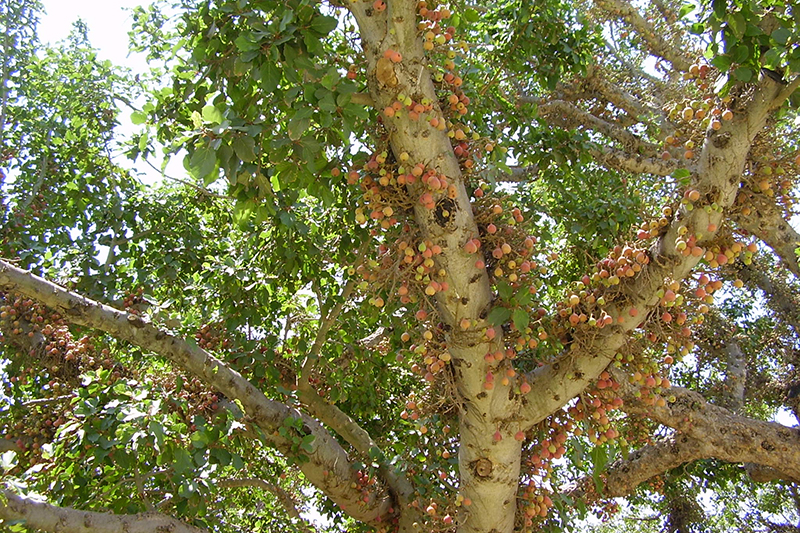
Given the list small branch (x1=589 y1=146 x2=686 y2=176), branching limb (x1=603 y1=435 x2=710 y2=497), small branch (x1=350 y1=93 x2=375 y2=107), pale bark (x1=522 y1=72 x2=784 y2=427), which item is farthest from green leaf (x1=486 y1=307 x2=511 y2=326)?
small branch (x1=589 y1=146 x2=686 y2=176)

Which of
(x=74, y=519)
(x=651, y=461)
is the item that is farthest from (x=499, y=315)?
(x=651, y=461)

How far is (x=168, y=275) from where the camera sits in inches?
171

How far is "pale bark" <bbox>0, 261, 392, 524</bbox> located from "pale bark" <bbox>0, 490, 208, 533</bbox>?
753mm

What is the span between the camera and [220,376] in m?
3.28

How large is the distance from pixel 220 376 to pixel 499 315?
1665mm

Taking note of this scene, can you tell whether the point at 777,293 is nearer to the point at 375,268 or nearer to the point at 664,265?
the point at 664,265

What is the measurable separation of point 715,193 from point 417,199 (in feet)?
4.04

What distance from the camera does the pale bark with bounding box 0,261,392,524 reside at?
303cm

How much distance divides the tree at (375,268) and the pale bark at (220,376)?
14 millimetres

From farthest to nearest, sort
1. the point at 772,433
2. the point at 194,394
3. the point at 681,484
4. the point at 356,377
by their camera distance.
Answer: the point at 681,484, the point at 356,377, the point at 772,433, the point at 194,394

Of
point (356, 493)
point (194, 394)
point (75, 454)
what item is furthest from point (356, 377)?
point (75, 454)

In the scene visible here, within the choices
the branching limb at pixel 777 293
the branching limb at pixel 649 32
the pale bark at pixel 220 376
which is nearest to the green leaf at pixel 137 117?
the pale bark at pixel 220 376

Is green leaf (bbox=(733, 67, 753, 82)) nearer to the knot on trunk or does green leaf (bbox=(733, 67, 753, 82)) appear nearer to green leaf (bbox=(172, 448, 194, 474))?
the knot on trunk

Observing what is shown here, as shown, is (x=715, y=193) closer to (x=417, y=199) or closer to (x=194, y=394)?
(x=417, y=199)
